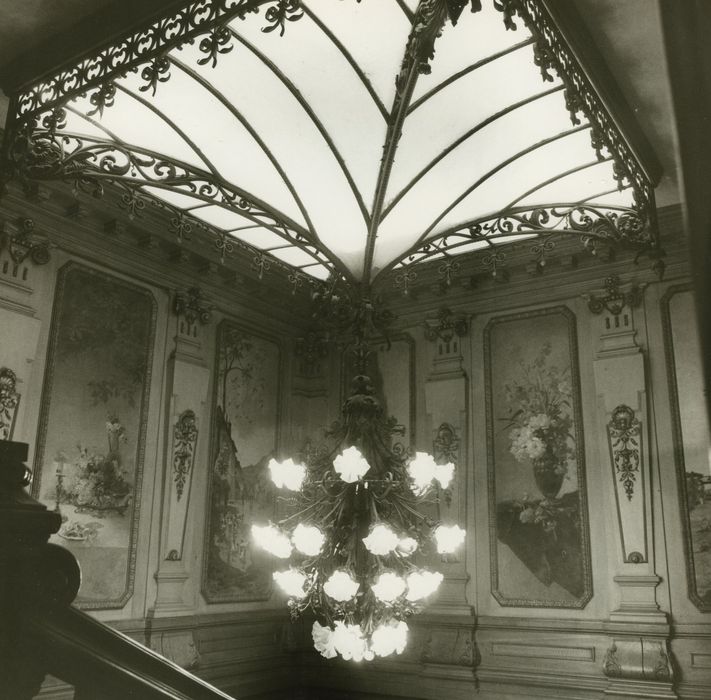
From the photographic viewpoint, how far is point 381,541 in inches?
145

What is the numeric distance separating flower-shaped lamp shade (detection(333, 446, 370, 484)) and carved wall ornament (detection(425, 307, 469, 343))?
367 centimetres

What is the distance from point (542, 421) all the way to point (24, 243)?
181 inches

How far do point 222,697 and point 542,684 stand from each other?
571 centimetres

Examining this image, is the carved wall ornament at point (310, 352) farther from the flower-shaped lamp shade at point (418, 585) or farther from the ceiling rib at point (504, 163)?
the flower-shaped lamp shade at point (418, 585)

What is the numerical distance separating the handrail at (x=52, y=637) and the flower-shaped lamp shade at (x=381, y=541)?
2.48m

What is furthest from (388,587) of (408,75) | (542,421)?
(542,421)

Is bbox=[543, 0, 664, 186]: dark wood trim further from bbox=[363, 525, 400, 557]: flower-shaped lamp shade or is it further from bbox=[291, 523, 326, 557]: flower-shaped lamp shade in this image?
bbox=[291, 523, 326, 557]: flower-shaped lamp shade

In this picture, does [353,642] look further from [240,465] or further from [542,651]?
[240,465]

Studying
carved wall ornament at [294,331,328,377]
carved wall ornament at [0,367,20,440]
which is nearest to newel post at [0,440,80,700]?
carved wall ornament at [0,367,20,440]

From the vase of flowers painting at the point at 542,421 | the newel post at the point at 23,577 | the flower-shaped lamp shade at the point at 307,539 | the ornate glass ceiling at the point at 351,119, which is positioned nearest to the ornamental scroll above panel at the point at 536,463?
the vase of flowers painting at the point at 542,421

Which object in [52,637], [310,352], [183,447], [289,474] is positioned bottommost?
[52,637]

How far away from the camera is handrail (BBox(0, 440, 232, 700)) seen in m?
1.15

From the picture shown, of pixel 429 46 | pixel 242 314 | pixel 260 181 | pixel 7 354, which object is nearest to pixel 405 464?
pixel 429 46

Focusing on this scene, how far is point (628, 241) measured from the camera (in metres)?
5.29
